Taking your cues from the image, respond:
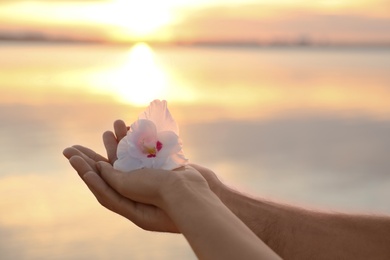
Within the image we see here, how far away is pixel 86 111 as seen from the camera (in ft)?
33.4

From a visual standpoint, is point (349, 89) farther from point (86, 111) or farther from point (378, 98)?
point (86, 111)

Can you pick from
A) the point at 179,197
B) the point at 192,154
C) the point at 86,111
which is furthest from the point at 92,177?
the point at 86,111

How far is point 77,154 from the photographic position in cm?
202

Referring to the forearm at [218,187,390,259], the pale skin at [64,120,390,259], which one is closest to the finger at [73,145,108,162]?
the pale skin at [64,120,390,259]

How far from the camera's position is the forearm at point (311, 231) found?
2.13m

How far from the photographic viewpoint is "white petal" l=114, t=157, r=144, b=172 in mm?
1929

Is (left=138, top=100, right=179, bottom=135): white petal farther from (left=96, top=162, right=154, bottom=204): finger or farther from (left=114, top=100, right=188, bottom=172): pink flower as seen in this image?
(left=96, top=162, right=154, bottom=204): finger

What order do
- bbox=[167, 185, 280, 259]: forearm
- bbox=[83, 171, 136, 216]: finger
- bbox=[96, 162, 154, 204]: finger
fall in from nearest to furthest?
bbox=[167, 185, 280, 259]: forearm → bbox=[96, 162, 154, 204]: finger → bbox=[83, 171, 136, 216]: finger

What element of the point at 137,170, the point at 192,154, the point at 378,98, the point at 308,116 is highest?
the point at 378,98

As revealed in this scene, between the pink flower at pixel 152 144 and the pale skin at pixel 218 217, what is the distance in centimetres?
4

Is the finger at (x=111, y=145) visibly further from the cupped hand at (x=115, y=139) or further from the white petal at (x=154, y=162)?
the white petal at (x=154, y=162)

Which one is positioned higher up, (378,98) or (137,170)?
(378,98)

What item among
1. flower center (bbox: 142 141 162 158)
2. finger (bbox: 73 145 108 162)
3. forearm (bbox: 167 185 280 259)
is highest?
finger (bbox: 73 145 108 162)

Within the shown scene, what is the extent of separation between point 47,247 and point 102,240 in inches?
11.1
